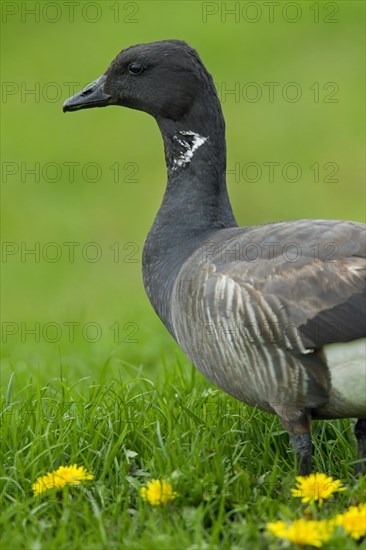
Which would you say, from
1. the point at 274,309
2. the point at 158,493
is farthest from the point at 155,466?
the point at 274,309

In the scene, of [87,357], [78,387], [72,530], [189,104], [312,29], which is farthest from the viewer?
[312,29]

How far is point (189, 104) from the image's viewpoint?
5.44 metres

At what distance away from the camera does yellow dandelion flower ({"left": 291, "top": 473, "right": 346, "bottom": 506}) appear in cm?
425

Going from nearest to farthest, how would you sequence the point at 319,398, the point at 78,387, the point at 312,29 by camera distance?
1. the point at 319,398
2. the point at 78,387
3. the point at 312,29

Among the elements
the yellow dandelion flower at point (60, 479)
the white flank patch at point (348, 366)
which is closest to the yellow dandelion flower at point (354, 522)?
the white flank patch at point (348, 366)

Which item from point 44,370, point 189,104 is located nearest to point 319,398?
point 189,104

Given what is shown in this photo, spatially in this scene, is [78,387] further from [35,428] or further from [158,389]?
[35,428]

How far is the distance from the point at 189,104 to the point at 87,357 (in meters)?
3.24

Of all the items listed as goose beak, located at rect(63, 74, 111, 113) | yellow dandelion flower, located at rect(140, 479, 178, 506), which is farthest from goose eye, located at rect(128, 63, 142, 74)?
yellow dandelion flower, located at rect(140, 479, 178, 506)

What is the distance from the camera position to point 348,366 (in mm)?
4340

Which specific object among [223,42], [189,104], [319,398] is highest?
[223,42]

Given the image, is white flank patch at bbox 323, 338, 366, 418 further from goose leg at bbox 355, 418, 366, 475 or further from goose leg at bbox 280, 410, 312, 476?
goose leg at bbox 355, 418, 366, 475

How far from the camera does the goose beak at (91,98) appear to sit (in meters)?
5.65

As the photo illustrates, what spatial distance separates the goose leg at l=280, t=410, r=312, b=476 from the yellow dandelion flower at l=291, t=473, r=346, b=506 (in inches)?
10.6
